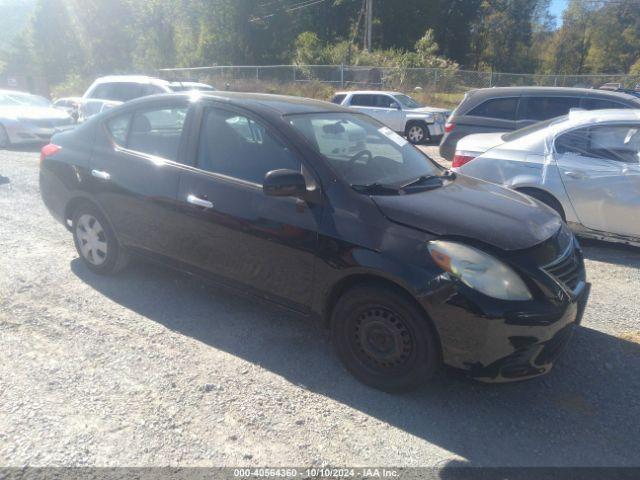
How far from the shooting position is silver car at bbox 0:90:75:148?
41.6 feet

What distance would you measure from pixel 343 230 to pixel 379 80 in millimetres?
25824

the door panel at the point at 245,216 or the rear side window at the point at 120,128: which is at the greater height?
the rear side window at the point at 120,128

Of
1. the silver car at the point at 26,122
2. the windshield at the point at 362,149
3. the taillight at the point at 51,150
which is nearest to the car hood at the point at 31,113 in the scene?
the silver car at the point at 26,122

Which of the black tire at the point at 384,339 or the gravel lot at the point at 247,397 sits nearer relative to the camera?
the gravel lot at the point at 247,397

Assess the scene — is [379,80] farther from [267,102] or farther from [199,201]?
[199,201]

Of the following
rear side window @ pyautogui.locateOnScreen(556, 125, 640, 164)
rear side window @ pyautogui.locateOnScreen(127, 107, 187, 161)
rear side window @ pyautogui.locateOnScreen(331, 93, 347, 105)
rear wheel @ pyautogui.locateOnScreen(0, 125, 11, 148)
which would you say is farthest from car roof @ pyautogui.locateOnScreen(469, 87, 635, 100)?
rear wheel @ pyautogui.locateOnScreen(0, 125, 11, 148)

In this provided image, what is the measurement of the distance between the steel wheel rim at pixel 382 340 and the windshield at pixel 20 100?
13.7 m

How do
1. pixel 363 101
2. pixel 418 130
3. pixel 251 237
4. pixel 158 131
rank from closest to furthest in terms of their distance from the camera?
pixel 251 237 < pixel 158 131 < pixel 418 130 < pixel 363 101

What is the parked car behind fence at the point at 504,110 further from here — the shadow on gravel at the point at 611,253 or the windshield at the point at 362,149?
the windshield at the point at 362,149

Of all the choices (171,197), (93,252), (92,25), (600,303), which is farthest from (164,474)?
(92,25)

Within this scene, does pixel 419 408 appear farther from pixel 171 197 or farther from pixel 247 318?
Result: pixel 171 197

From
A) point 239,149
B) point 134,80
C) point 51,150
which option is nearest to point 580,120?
point 239,149

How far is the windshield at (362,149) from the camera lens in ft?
11.8

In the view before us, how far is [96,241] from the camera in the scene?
4789 millimetres
